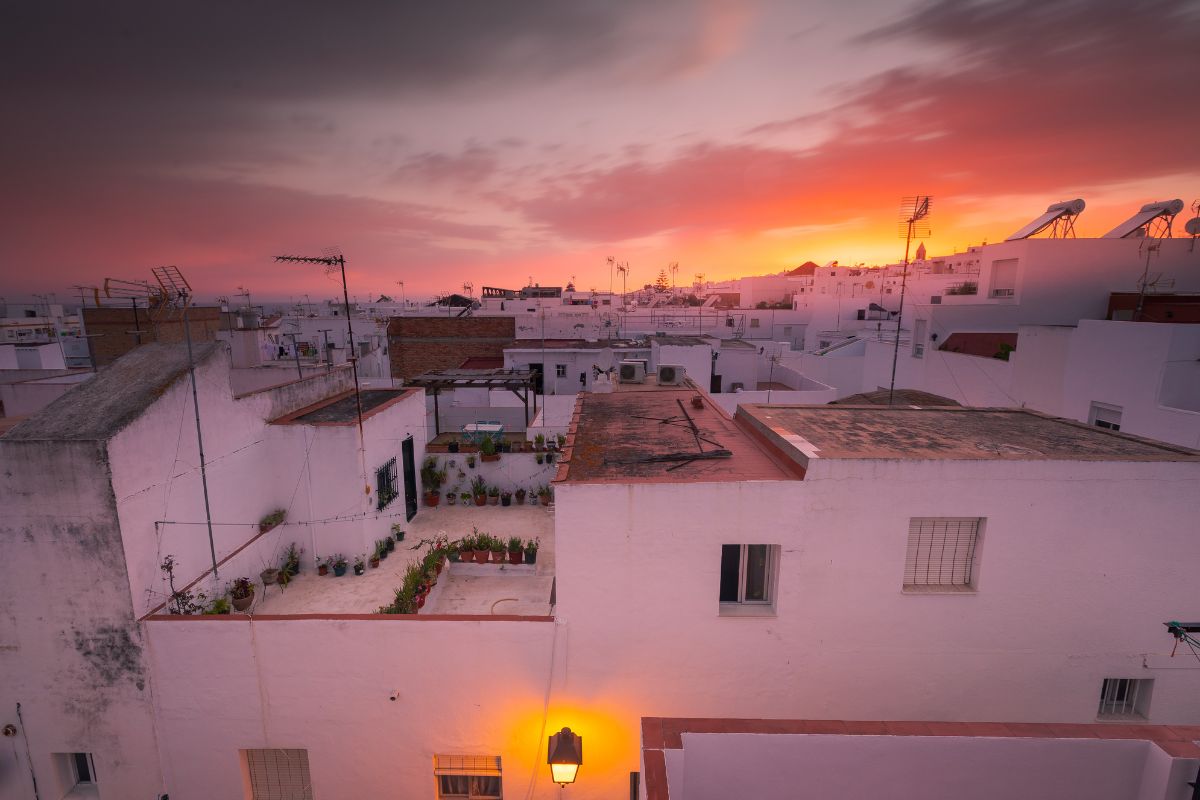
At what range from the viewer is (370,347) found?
129 ft

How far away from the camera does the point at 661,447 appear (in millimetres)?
9141

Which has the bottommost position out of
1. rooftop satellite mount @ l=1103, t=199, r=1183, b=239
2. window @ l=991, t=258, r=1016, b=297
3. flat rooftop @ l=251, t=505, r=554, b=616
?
flat rooftop @ l=251, t=505, r=554, b=616

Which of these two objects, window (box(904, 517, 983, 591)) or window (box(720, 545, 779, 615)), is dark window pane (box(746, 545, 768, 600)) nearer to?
window (box(720, 545, 779, 615))

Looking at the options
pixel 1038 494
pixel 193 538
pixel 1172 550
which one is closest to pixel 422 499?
pixel 193 538

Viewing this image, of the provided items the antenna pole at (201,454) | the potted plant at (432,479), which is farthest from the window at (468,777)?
the potted plant at (432,479)

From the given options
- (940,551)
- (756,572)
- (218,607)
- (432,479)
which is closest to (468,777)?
(218,607)

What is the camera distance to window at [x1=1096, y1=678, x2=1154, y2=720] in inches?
325

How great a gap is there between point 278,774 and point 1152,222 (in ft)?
120

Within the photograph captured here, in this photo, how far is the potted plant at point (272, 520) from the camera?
11.9 meters

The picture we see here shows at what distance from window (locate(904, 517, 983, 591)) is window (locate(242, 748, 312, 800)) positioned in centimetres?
1035

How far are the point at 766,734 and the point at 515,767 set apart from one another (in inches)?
186

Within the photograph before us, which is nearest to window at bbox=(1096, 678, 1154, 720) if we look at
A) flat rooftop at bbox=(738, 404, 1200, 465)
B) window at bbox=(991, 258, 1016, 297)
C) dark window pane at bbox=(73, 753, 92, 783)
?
flat rooftop at bbox=(738, 404, 1200, 465)

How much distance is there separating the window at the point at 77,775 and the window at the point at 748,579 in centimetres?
1099

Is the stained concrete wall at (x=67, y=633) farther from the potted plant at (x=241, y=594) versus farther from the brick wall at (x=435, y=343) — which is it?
the brick wall at (x=435, y=343)
